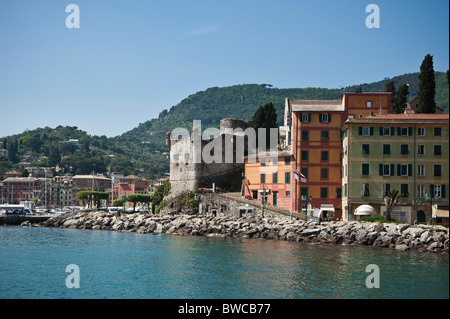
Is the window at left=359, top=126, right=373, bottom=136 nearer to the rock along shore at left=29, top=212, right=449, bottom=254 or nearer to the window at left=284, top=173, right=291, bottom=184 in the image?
the rock along shore at left=29, top=212, right=449, bottom=254

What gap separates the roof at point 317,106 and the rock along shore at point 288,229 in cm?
1250

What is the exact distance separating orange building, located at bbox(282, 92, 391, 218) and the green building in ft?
15.3

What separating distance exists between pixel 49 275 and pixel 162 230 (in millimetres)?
33026

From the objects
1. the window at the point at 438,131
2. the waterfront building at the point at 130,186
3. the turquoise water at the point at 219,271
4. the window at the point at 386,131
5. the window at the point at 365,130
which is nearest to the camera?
the turquoise water at the point at 219,271

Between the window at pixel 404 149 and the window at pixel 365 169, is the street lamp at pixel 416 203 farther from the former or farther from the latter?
the window at pixel 365 169

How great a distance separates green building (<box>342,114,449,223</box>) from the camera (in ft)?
154

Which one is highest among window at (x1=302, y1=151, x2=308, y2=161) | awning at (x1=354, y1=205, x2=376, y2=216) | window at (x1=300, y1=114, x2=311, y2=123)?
window at (x1=300, y1=114, x2=311, y2=123)

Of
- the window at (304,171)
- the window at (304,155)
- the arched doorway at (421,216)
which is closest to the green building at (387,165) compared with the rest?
the arched doorway at (421,216)

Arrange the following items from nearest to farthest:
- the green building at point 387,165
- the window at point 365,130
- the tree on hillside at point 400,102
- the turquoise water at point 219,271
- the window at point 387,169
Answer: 1. the turquoise water at point 219,271
2. the green building at point 387,165
3. the window at point 387,169
4. the window at point 365,130
5. the tree on hillside at point 400,102

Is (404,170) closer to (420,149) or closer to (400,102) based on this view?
(420,149)

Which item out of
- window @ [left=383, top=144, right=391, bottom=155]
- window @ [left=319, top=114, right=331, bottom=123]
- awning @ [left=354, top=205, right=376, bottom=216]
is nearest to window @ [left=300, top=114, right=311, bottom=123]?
window @ [left=319, top=114, right=331, bottom=123]

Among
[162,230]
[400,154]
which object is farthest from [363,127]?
→ [162,230]

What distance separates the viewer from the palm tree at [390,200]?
48219 millimetres

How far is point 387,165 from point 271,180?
16901 millimetres
